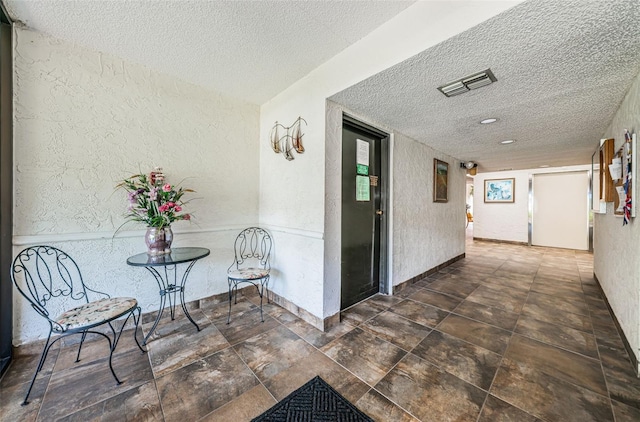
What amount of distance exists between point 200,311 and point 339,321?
4.82ft

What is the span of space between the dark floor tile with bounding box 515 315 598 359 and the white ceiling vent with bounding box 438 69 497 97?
218 cm

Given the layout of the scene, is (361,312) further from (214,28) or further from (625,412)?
(214,28)

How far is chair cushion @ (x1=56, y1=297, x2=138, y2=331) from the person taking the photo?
4.73ft

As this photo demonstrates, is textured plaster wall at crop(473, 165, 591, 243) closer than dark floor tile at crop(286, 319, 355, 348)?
No

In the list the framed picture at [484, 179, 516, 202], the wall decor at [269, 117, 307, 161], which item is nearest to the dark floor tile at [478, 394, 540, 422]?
the wall decor at [269, 117, 307, 161]

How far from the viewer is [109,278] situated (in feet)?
6.70

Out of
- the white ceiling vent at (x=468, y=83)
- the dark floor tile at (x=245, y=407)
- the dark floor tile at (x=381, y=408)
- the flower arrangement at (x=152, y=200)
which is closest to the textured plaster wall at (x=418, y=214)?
the white ceiling vent at (x=468, y=83)

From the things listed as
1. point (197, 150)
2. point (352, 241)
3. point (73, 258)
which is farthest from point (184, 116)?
point (352, 241)

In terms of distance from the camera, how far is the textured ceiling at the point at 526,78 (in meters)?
1.24

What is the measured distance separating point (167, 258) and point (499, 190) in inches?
324

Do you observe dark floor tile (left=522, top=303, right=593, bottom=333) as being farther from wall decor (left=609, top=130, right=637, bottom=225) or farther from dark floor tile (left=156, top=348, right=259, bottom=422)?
dark floor tile (left=156, top=348, right=259, bottom=422)

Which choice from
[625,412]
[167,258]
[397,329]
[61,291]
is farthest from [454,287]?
[61,291]

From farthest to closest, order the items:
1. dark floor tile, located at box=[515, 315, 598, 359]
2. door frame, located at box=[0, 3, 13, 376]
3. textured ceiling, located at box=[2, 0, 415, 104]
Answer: dark floor tile, located at box=[515, 315, 598, 359] < door frame, located at box=[0, 3, 13, 376] < textured ceiling, located at box=[2, 0, 415, 104]

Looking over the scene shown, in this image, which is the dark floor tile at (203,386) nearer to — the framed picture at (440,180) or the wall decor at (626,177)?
the wall decor at (626,177)
